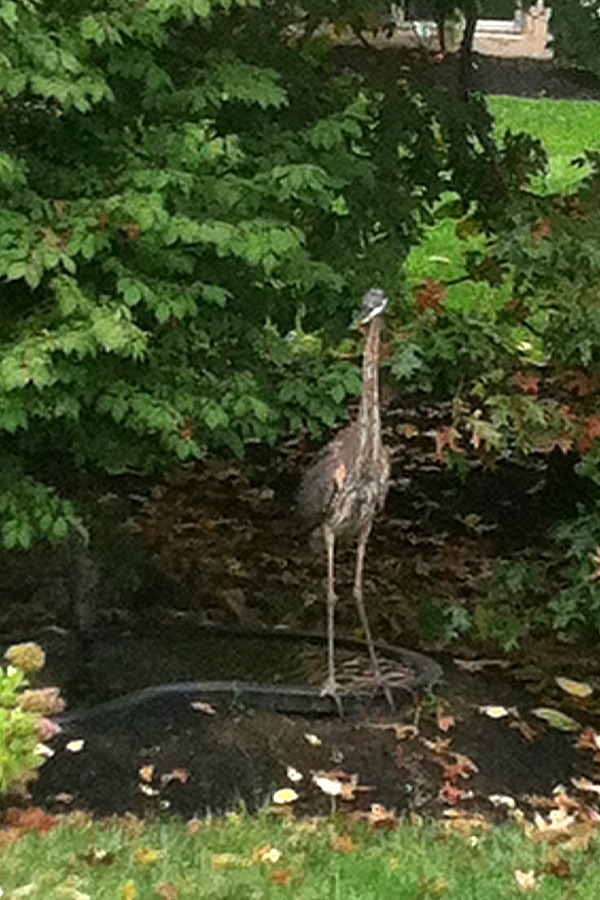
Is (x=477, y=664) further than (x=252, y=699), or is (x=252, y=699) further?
(x=477, y=664)

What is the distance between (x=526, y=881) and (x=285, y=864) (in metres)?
0.64

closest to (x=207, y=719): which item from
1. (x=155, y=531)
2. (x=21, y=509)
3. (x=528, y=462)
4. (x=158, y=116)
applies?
(x=21, y=509)

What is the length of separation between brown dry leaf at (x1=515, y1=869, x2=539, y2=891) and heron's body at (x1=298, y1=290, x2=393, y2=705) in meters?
1.60

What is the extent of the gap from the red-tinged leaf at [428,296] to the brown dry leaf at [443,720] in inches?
67.2

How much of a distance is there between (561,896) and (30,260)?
94.7 inches

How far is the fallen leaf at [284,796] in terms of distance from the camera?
17.8 ft

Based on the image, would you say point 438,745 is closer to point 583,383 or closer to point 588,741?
point 588,741

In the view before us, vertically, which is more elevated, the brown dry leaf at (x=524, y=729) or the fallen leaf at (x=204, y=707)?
the fallen leaf at (x=204, y=707)

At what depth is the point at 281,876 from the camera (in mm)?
4395

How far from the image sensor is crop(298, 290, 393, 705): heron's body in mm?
5680

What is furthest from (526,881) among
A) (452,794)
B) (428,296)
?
(428,296)

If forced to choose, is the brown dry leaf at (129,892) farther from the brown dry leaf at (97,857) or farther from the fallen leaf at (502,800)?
the fallen leaf at (502,800)

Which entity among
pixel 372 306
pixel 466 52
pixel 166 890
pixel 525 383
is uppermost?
pixel 466 52

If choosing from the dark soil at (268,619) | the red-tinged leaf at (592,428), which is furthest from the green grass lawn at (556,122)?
the red-tinged leaf at (592,428)
